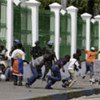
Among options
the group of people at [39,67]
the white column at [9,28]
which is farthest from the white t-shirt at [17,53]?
the white column at [9,28]

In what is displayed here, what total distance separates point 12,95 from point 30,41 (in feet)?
30.4

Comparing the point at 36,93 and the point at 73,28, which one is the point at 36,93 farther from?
the point at 73,28

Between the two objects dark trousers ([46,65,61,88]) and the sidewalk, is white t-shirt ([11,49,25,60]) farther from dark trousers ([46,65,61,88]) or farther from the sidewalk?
dark trousers ([46,65,61,88])

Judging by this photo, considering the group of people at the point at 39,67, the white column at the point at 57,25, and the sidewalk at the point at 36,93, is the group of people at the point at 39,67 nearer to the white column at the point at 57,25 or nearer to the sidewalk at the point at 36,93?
the sidewalk at the point at 36,93

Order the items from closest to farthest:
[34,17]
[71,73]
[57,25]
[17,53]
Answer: [17,53]
[71,73]
[34,17]
[57,25]

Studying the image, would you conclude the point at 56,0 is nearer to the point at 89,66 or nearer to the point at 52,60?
the point at 89,66

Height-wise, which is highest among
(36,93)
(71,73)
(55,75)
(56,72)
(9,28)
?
(9,28)

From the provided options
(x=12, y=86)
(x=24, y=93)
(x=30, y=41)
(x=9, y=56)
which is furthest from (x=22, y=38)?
(x=24, y=93)

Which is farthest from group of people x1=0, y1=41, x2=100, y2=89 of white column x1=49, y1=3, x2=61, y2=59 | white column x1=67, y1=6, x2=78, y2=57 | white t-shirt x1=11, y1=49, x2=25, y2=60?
white column x1=67, y1=6, x2=78, y2=57

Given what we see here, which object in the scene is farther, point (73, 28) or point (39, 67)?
point (73, 28)

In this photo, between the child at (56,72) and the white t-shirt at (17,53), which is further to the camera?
the white t-shirt at (17,53)

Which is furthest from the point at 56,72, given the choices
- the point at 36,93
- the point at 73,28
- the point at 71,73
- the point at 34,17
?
the point at 73,28

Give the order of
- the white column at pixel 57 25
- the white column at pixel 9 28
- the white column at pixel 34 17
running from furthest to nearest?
1. the white column at pixel 57 25
2. the white column at pixel 34 17
3. the white column at pixel 9 28

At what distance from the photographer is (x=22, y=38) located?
25.3 meters
